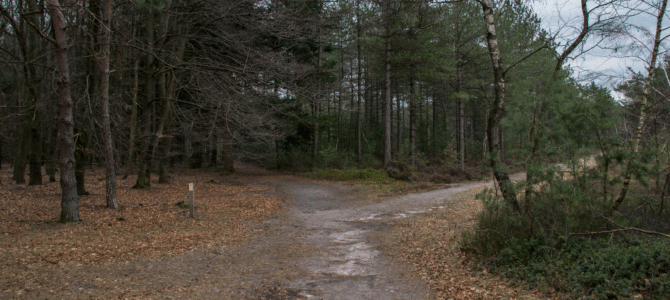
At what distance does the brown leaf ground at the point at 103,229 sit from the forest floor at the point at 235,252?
0.02 m

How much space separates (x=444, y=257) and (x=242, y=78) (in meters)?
8.44

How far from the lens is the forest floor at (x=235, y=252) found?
16.3ft

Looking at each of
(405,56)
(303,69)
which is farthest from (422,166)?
(303,69)

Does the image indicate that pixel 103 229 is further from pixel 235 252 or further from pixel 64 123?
pixel 235 252

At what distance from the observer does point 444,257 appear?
650cm

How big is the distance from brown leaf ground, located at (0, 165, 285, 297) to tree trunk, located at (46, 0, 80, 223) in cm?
46

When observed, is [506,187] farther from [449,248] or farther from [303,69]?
[303,69]

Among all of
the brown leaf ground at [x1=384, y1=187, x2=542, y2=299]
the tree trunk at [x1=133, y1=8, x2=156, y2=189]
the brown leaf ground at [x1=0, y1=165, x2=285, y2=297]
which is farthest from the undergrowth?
the tree trunk at [x1=133, y1=8, x2=156, y2=189]

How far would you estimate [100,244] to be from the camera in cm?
681

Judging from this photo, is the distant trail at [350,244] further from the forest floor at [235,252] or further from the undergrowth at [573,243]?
the undergrowth at [573,243]

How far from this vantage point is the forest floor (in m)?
4.98

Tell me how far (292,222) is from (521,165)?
6.00m

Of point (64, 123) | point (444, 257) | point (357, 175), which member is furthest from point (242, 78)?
point (357, 175)

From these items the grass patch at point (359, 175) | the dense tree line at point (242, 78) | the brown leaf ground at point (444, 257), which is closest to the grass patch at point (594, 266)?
the brown leaf ground at point (444, 257)
